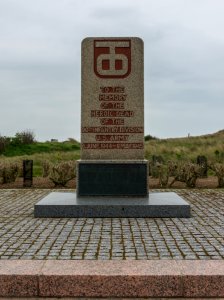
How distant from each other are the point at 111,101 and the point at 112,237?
12.7ft

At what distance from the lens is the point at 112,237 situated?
6789 mm

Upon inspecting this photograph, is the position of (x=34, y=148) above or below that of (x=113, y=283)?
above

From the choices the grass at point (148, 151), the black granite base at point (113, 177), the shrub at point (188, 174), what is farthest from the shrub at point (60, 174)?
the grass at point (148, 151)

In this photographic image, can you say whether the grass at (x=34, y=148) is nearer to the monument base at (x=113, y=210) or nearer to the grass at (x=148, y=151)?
the grass at (x=148, y=151)

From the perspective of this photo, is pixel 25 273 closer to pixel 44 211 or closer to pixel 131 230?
pixel 131 230

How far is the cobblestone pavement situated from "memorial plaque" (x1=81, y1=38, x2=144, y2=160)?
1859mm

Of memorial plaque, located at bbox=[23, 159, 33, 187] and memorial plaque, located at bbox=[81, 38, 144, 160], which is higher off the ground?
memorial plaque, located at bbox=[81, 38, 144, 160]

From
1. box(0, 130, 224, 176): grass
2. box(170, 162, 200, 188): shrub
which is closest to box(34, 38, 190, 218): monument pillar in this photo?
box(170, 162, 200, 188): shrub

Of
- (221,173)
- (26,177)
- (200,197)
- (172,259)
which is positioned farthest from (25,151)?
(172,259)

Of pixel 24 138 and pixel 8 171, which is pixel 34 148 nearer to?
pixel 24 138

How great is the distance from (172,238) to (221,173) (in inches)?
354

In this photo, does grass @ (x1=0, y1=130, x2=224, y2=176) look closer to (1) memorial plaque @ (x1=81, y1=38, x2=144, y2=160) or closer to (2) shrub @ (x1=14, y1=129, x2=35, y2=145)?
(2) shrub @ (x1=14, y1=129, x2=35, y2=145)

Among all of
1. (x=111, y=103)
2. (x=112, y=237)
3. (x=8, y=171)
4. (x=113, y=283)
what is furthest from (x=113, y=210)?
(x=8, y=171)

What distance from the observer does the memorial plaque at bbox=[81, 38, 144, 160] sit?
9.91 m
